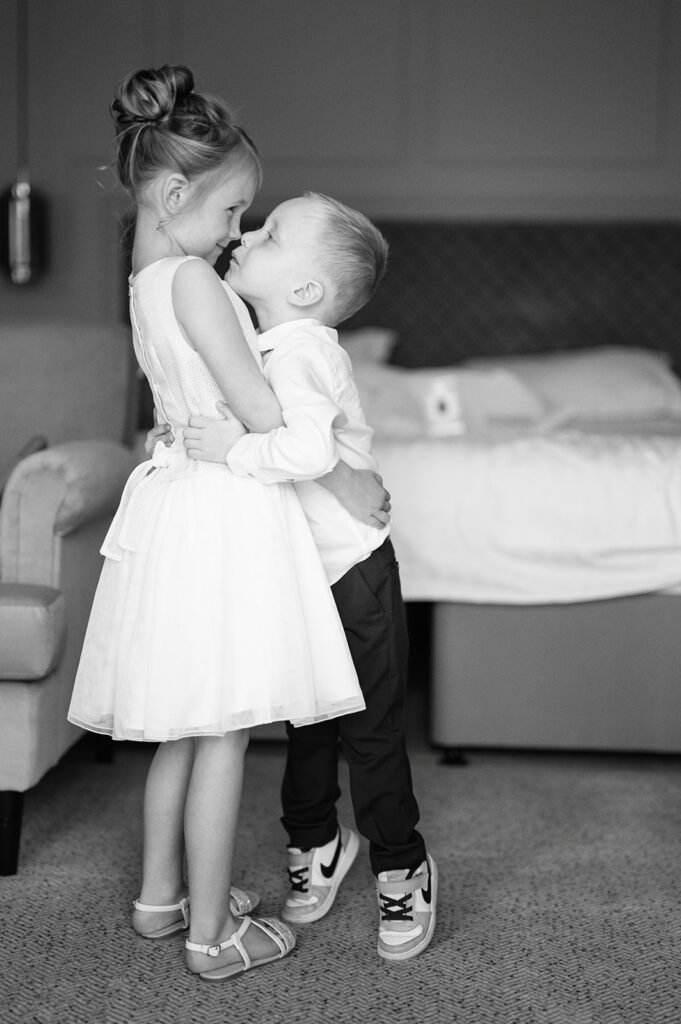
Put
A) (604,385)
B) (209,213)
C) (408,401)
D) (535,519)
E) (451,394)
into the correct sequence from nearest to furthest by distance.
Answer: (209,213) → (535,519) → (451,394) → (408,401) → (604,385)

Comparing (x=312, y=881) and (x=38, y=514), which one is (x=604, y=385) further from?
(x=312, y=881)

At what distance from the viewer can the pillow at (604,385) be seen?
3980mm

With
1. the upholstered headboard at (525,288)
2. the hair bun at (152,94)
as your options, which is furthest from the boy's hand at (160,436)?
the upholstered headboard at (525,288)

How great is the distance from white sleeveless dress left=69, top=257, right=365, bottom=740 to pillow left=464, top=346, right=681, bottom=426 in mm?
2395

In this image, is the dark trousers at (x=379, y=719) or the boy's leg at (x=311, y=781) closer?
the dark trousers at (x=379, y=719)

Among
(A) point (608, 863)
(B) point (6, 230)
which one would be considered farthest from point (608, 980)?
(B) point (6, 230)

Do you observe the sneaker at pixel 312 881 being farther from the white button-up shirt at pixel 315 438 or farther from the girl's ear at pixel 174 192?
the girl's ear at pixel 174 192

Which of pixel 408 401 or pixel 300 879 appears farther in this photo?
pixel 408 401

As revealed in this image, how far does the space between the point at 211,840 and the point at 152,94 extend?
1113 mm

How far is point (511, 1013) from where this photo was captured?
1480mm

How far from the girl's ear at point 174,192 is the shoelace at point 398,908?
113cm

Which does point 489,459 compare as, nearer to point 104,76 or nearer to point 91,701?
point 91,701

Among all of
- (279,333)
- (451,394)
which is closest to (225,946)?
(279,333)

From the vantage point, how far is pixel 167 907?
1713 mm
